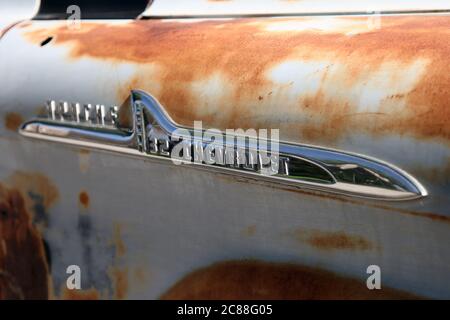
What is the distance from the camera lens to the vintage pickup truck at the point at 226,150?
1325 millimetres

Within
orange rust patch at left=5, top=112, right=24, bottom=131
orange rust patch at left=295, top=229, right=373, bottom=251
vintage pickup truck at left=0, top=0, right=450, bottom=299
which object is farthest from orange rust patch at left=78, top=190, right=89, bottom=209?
orange rust patch at left=295, top=229, right=373, bottom=251

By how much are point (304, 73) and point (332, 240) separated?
1.03 feet

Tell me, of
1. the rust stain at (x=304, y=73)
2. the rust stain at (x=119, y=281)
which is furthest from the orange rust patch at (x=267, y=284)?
the rust stain at (x=304, y=73)

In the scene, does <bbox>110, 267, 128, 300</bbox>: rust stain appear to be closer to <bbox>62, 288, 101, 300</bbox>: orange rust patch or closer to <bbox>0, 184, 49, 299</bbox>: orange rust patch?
<bbox>62, 288, 101, 300</bbox>: orange rust patch

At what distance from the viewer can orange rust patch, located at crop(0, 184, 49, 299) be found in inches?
78.8

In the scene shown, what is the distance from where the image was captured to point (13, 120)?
1.93 metres

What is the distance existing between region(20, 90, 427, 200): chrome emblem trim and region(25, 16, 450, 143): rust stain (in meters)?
0.03

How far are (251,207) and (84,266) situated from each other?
0.57 metres

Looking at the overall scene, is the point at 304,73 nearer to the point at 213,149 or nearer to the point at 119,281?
the point at 213,149

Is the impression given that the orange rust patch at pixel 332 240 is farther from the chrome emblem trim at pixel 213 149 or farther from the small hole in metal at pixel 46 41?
the small hole in metal at pixel 46 41

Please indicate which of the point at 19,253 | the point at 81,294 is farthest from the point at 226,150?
the point at 19,253

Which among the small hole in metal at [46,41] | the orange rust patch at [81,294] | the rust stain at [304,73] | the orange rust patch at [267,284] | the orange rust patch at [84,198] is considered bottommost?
the orange rust patch at [267,284]
